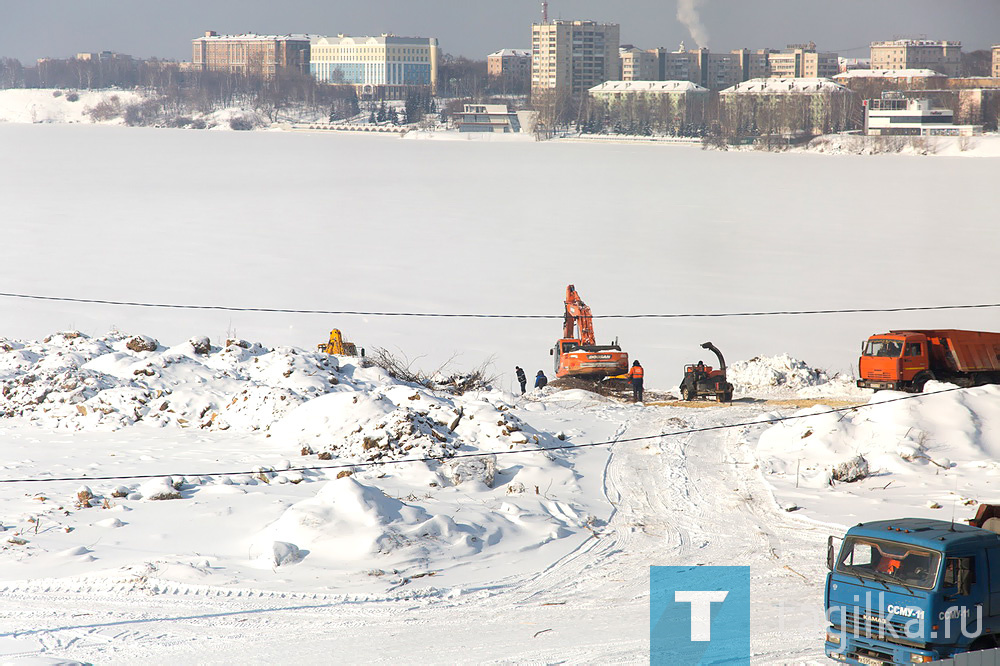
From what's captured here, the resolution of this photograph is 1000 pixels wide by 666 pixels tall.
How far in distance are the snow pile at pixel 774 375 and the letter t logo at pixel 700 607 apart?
1539 centimetres

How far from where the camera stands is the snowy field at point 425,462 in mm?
10867

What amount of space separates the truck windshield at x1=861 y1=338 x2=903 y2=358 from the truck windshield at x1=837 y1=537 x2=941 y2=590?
15.7 m

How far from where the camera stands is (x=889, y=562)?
9086mm

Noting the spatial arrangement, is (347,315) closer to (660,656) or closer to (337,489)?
(337,489)

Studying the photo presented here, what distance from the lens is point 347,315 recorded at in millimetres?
35344

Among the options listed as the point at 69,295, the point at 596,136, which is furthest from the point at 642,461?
the point at 596,136

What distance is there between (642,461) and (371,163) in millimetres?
98769

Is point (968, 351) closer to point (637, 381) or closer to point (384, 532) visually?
point (637, 381)

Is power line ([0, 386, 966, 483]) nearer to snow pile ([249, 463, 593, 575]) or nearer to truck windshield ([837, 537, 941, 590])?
snow pile ([249, 463, 593, 575])

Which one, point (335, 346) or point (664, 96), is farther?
point (664, 96)

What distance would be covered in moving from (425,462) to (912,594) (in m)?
8.73

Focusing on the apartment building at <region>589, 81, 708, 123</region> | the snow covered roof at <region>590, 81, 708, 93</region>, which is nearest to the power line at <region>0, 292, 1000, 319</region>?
the apartment building at <region>589, 81, 708, 123</region>

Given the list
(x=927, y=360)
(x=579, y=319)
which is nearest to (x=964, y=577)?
(x=927, y=360)

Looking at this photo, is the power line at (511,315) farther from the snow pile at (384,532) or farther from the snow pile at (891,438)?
the snow pile at (384,532)
